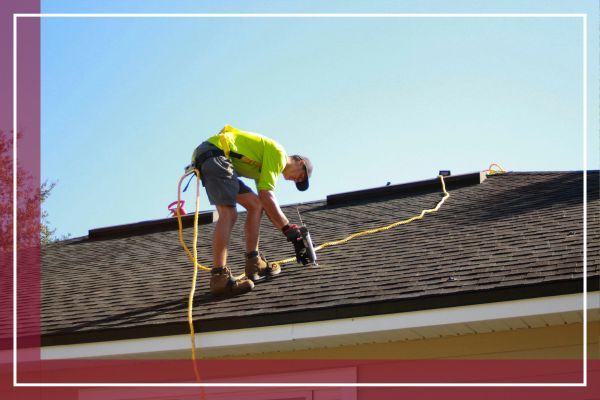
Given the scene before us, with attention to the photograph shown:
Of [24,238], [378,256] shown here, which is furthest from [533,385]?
[24,238]

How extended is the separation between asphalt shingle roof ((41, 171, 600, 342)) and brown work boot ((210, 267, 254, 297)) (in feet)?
0.30

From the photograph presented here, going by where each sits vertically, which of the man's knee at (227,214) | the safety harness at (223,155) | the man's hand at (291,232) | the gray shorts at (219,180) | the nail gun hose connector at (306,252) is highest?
the safety harness at (223,155)

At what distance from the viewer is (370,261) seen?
7.59 metres

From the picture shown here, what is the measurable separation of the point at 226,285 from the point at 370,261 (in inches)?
47.2

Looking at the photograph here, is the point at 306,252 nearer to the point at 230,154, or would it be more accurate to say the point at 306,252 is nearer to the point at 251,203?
the point at 251,203

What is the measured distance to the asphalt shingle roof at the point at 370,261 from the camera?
6388mm

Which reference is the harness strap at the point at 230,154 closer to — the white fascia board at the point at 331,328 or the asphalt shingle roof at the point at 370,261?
the asphalt shingle roof at the point at 370,261

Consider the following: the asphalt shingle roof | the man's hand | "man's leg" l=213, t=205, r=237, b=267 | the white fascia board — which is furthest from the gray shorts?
the white fascia board

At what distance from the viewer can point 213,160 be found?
7.44 metres

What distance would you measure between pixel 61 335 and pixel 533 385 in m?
3.41

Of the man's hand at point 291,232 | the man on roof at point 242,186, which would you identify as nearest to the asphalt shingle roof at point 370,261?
the man on roof at point 242,186

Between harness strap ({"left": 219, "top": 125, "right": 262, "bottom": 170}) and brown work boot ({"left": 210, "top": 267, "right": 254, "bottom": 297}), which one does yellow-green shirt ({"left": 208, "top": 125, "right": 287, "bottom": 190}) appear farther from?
brown work boot ({"left": 210, "top": 267, "right": 254, "bottom": 297})

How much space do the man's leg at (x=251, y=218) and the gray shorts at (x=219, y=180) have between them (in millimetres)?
201

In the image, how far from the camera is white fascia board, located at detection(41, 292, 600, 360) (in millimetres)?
5633
